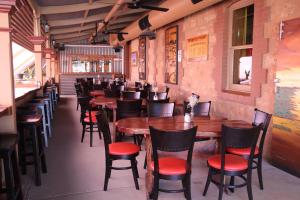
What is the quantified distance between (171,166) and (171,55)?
224 inches

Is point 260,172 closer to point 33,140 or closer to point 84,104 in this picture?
point 33,140

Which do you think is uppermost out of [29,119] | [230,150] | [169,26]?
[169,26]

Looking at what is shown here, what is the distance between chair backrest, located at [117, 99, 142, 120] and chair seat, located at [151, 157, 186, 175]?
1.95m

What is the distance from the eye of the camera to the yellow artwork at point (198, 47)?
5.98 metres

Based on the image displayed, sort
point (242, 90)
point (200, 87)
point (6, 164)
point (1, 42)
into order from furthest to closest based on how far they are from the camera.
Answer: point (200, 87), point (242, 90), point (1, 42), point (6, 164)

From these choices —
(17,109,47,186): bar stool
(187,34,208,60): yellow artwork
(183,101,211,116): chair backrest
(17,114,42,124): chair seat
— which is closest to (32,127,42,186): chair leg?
(17,109,47,186): bar stool

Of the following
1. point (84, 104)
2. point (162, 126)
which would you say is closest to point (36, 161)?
point (162, 126)

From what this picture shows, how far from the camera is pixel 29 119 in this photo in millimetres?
3463

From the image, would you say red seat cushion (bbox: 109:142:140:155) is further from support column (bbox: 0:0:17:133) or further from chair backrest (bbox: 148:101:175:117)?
support column (bbox: 0:0:17:133)

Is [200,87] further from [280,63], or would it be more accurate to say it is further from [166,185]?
[166,185]

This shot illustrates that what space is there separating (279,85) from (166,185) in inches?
77.1

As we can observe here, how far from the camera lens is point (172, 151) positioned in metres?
2.43

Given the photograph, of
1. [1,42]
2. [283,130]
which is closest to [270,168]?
[283,130]

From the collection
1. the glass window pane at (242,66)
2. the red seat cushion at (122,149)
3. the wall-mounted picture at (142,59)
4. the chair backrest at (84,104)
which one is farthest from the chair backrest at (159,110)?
the wall-mounted picture at (142,59)
